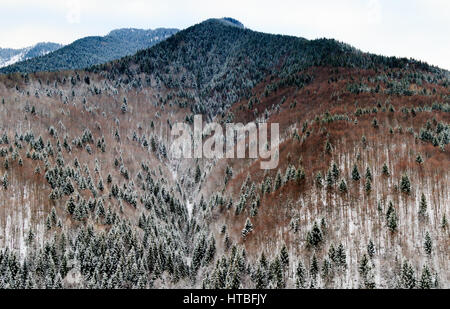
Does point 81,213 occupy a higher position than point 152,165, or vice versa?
point 152,165

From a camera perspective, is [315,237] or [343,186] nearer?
[315,237]

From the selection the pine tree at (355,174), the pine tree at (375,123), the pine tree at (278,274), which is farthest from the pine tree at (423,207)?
the pine tree at (375,123)

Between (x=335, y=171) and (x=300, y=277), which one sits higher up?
(x=335, y=171)

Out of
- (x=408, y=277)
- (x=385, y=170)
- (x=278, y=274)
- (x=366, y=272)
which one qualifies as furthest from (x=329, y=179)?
(x=408, y=277)

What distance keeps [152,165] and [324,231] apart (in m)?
98.0

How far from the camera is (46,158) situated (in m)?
138

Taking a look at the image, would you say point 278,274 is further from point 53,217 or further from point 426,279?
point 53,217

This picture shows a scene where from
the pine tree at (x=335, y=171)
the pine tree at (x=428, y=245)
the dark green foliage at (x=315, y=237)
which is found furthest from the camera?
the pine tree at (x=335, y=171)

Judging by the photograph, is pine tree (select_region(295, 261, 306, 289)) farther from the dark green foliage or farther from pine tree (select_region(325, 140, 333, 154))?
pine tree (select_region(325, 140, 333, 154))

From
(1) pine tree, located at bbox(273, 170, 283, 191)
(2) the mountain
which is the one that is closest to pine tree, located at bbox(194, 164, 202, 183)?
(2) the mountain

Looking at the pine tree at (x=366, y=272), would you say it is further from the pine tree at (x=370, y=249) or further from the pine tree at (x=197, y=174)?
the pine tree at (x=197, y=174)
